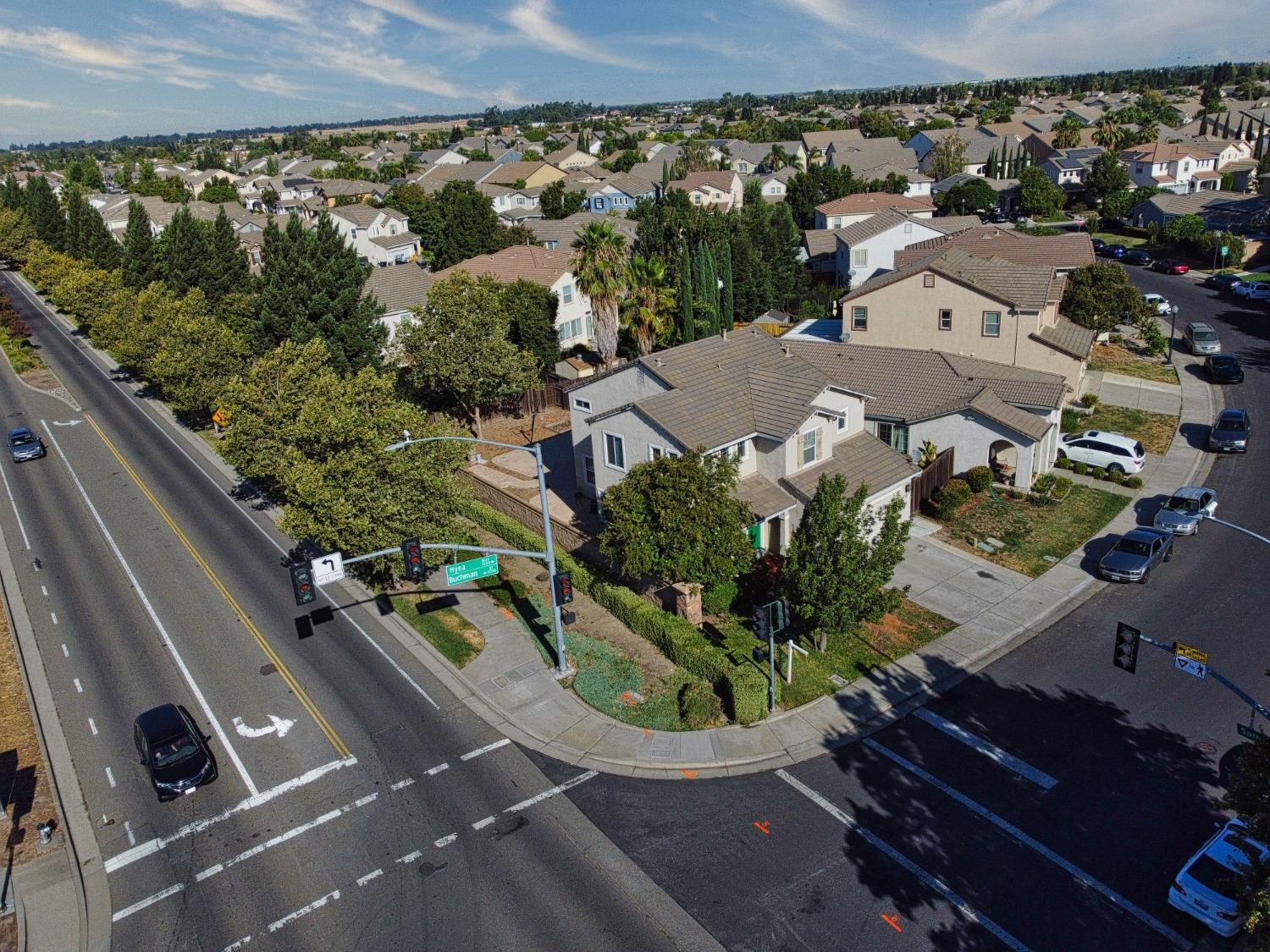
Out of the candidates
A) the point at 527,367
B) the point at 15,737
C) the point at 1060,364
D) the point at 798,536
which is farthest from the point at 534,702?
the point at 1060,364

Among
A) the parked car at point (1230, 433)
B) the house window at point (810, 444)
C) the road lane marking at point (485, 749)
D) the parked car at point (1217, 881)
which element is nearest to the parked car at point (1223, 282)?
the parked car at point (1230, 433)

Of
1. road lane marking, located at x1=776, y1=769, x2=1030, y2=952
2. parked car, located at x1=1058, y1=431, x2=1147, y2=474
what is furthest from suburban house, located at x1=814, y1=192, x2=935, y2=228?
road lane marking, located at x1=776, y1=769, x2=1030, y2=952

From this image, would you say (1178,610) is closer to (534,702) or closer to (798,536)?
(798,536)

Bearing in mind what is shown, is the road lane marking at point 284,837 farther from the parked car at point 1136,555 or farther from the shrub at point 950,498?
the parked car at point 1136,555

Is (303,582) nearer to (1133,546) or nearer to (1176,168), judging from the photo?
(1133,546)

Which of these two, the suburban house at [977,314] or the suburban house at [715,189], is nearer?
the suburban house at [977,314]

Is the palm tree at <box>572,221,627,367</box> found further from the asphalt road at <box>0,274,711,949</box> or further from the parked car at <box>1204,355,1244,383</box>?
the parked car at <box>1204,355,1244,383</box>

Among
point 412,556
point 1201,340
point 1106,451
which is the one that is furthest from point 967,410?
point 1201,340

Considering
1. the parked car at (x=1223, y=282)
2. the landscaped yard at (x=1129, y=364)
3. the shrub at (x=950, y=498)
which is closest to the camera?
the shrub at (x=950, y=498)
